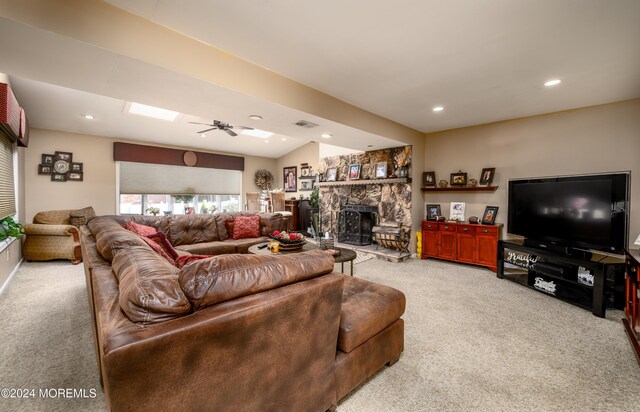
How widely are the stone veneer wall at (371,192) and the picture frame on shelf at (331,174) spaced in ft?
0.23

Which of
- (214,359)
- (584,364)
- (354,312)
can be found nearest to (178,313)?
(214,359)

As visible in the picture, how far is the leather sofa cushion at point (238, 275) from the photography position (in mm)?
1003

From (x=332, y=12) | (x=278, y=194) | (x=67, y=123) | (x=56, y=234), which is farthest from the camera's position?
(x=278, y=194)

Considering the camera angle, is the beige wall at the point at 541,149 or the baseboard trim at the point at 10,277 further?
the beige wall at the point at 541,149

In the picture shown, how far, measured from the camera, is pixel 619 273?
110 inches

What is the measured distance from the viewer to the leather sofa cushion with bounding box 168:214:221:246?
13.3 feet

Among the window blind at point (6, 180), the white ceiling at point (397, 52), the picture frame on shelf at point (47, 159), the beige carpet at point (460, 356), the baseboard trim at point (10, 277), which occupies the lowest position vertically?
the beige carpet at point (460, 356)

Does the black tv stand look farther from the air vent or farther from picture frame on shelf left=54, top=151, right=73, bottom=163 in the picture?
picture frame on shelf left=54, top=151, right=73, bottom=163

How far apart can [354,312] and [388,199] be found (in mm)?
3828

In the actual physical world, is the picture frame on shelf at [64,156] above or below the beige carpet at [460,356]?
above

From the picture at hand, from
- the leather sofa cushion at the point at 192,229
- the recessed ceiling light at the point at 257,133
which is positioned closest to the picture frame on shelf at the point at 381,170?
the recessed ceiling light at the point at 257,133

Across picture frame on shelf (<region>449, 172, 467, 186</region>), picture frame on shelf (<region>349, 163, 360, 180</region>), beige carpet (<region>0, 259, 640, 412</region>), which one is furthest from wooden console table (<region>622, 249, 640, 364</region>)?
picture frame on shelf (<region>349, 163, 360, 180</region>)

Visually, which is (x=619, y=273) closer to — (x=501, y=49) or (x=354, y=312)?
(x=501, y=49)

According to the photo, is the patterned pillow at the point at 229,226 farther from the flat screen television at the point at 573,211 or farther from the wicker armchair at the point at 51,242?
the flat screen television at the point at 573,211
